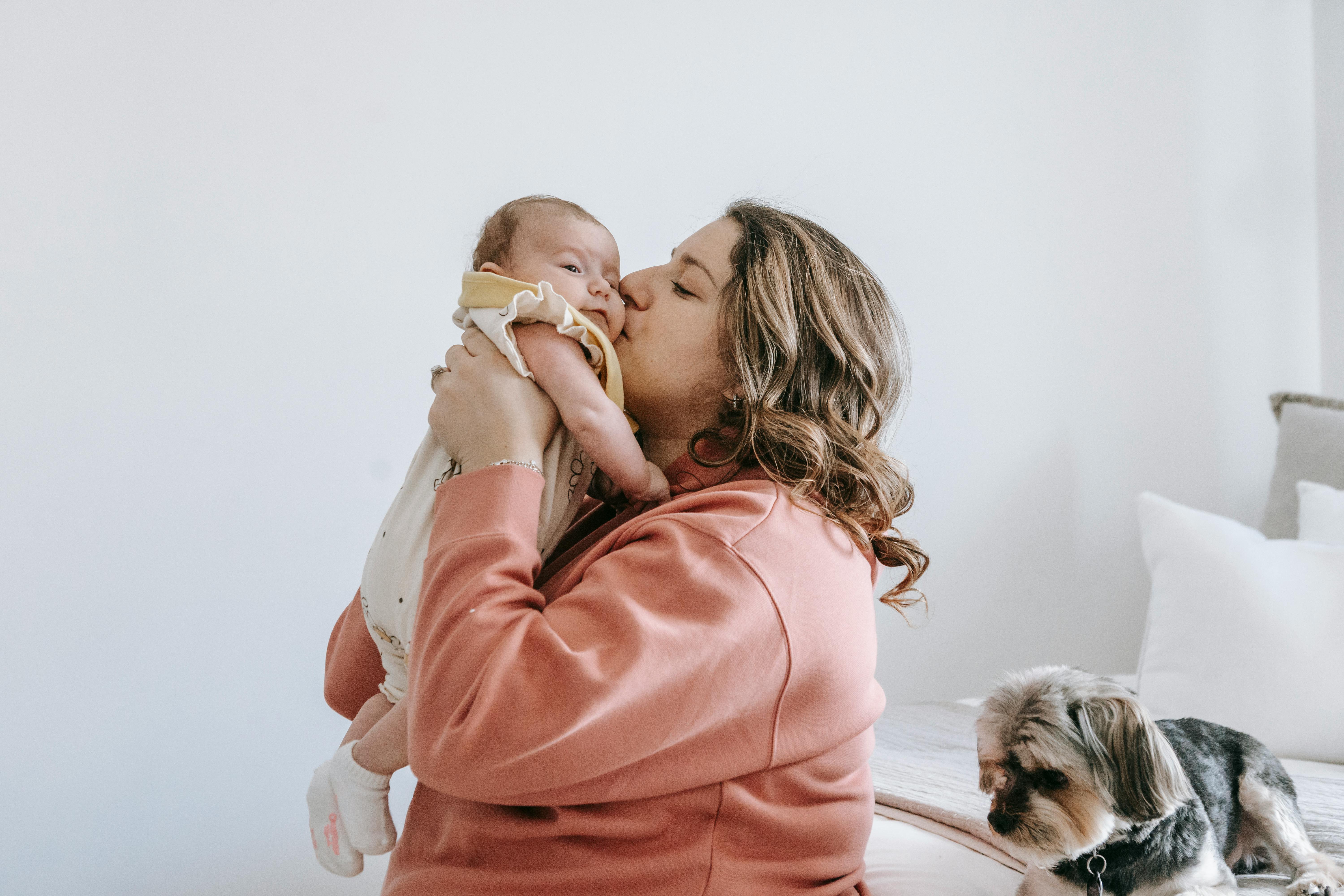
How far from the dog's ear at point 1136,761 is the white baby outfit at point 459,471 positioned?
60cm

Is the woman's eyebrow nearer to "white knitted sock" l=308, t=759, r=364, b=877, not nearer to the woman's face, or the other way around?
the woman's face

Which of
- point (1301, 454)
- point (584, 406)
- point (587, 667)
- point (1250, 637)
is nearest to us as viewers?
point (587, 667)

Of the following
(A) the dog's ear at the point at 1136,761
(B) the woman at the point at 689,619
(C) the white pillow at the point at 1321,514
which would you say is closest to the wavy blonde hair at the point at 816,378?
(B) the woman at the point at 689,619

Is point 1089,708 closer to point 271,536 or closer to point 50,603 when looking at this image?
point 271,536

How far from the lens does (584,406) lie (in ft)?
3.13

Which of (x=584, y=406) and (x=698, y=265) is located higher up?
(x=698, y=265)

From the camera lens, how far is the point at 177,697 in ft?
5.18

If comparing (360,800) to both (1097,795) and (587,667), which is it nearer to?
(587,667)

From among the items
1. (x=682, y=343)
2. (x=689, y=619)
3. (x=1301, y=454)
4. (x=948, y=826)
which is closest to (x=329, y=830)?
(x=689, y=619)

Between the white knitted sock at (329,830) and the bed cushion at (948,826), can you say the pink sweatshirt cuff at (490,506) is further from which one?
the bed cushion at (948,826)

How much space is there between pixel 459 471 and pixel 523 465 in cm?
12

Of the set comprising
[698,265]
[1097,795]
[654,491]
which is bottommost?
[1097,795]

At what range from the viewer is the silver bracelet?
0.88 metres

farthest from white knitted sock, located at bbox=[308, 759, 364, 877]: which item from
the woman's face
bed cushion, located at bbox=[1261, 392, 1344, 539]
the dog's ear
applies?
bed cushion, located at bbox=[1261, 392, 1344, 539]
